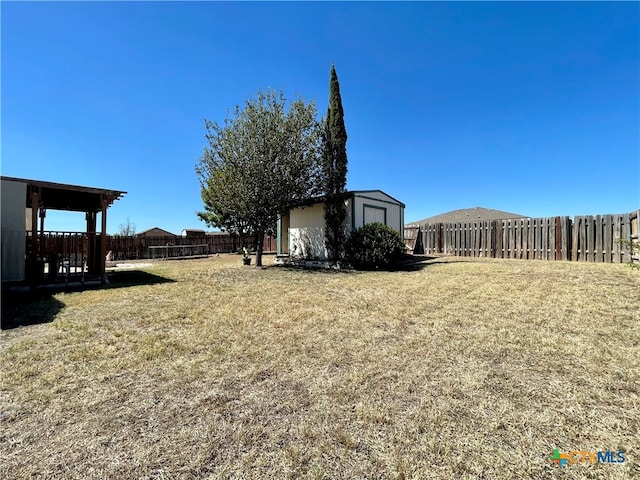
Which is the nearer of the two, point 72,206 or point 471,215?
point 72,206

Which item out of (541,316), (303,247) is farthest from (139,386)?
(303,247)

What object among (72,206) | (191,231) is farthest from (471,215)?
(191,231)

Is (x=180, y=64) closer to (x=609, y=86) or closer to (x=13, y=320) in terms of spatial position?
(x=13, y=320)

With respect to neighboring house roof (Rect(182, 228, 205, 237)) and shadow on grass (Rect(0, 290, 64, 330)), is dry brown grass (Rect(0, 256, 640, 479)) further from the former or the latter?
neighboring house roof (Rect(182, 228, 205, 237))

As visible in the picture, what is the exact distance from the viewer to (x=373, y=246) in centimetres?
1012

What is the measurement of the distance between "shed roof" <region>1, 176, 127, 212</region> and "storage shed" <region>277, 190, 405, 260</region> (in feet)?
21.7

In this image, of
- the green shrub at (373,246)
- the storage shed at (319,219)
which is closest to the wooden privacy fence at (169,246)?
the storage shed at (319,219)

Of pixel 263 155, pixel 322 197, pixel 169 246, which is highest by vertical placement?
pixel 263 155

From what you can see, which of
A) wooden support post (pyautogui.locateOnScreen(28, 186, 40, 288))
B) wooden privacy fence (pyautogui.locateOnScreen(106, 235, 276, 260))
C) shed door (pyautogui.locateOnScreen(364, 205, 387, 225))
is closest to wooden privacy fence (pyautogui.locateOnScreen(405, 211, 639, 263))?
shed door (pyautogui.locateOnScreen(364, 205, 387, 225))

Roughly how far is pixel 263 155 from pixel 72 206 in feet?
22.7

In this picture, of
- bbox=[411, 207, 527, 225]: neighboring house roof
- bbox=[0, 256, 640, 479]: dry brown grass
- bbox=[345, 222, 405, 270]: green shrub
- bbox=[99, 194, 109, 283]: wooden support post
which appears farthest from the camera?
bbox=[411, 207, 527, 225]: neighboring house roof

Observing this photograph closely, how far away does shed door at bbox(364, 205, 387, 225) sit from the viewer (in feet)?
39.1

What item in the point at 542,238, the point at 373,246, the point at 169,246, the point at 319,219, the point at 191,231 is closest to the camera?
the point at 373,246

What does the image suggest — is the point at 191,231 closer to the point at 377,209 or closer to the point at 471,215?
the point at 377,209
